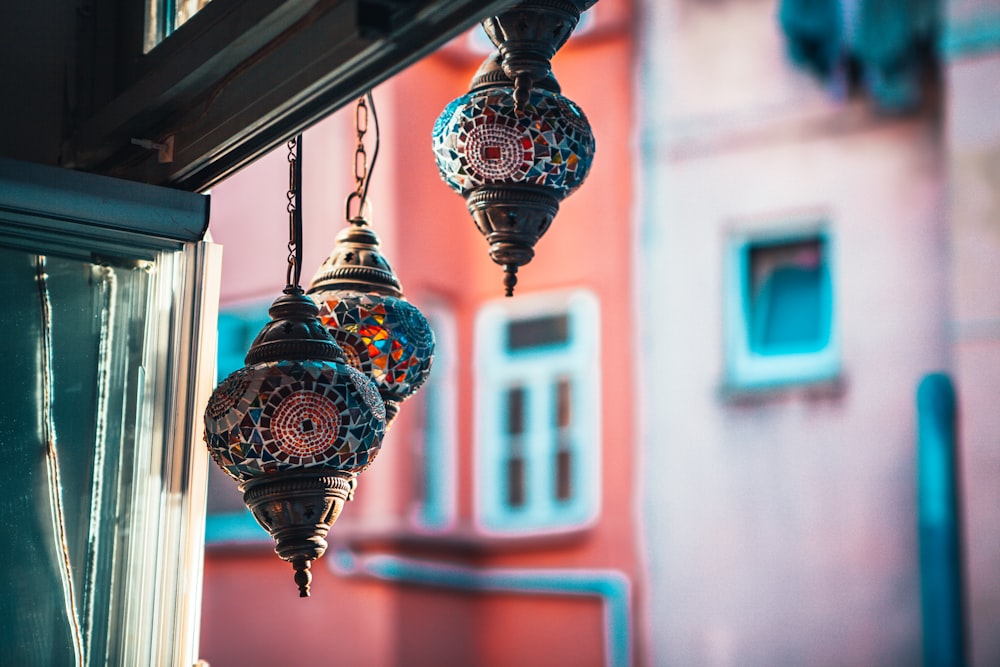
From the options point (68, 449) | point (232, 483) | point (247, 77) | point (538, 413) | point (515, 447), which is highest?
point (538, 413)

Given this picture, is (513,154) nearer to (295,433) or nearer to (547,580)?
(295,433)

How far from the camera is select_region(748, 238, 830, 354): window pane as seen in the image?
272 inches

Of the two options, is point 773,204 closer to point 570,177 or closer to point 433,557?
point 433,557

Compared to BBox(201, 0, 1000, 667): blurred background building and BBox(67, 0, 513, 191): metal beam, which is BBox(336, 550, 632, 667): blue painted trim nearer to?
BBox(201, 0, 1000, 667): blurred background building

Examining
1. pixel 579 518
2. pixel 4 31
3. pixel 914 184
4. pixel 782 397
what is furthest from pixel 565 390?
pixel 4 31

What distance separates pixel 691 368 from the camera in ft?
23.2

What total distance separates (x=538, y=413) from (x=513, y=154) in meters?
5.70

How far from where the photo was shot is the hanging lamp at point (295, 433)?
176 cm

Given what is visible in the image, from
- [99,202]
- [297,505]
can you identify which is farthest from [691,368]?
[297,505]

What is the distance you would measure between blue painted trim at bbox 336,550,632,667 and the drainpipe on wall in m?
1.51

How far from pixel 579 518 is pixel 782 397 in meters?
1.23

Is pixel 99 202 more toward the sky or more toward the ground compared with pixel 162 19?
more toward the ground

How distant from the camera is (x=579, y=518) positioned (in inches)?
289

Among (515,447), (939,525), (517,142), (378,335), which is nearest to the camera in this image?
(517,142)
